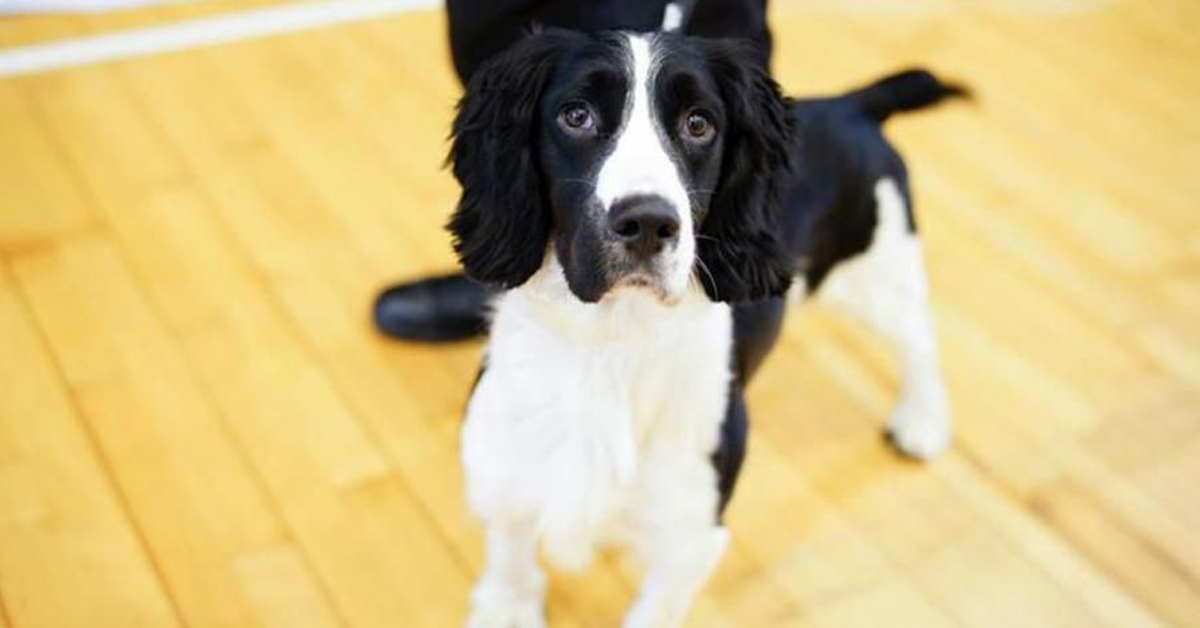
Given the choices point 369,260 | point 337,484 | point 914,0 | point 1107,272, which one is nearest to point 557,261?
point 337,484

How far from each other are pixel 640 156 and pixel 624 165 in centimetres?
2

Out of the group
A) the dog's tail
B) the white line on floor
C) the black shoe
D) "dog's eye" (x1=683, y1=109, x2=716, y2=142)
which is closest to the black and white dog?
"dog's eye" (x1=683, y1=109, x2=716, y2=142)

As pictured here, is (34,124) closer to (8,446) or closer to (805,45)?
(8,446)

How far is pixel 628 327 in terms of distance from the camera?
5.27 feet

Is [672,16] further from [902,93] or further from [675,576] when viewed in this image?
[675,576]

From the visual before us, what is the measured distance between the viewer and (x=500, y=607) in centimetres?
195

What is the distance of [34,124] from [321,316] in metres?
0.93

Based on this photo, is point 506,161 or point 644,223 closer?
point 644,223

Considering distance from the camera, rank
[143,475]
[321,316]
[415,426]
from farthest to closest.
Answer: [321,316], [415,426], [143,475]

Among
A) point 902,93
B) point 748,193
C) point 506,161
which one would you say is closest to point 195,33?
point 902,93

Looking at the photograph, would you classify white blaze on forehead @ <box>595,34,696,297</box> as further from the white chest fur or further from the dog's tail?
the dog's tail

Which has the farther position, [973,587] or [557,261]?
[973,587]

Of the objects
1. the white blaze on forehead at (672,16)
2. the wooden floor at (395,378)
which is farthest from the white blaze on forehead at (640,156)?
the wooden floor at (395,378)

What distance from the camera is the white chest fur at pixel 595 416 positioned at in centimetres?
162
